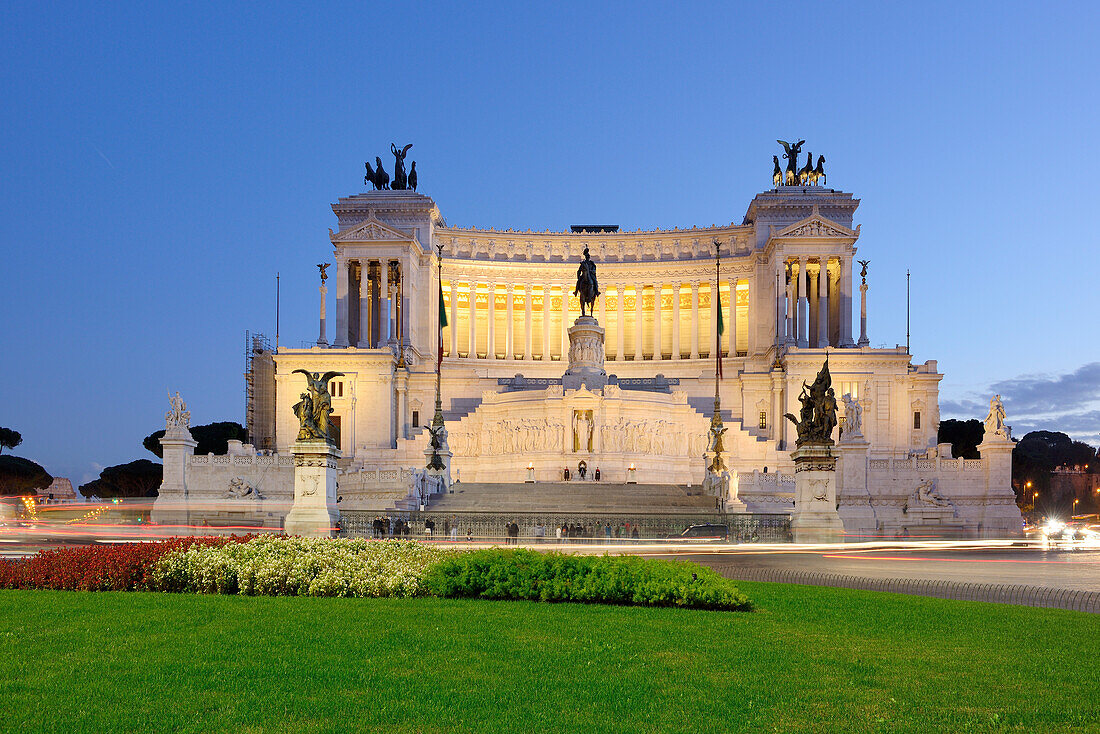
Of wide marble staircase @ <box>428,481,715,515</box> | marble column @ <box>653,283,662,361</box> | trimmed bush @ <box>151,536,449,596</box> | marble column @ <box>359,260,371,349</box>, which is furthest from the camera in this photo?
marble column @ <box>653,283,662,361</box>

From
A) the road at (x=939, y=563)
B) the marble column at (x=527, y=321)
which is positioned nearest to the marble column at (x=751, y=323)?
the marble column at (x=527, y=321)

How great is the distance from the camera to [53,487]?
102438mm

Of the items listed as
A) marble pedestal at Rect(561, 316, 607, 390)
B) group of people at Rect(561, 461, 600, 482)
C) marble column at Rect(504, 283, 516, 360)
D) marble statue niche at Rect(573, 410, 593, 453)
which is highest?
marble column at Rect(504, 283, 516, 360)

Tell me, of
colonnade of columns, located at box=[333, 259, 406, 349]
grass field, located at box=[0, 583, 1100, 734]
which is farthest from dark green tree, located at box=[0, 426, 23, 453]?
grass field, located at box=[0, 583, 1100, 734]

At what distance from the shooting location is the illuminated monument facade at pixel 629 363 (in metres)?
56.9

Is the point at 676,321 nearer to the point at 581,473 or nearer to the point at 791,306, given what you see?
the point at 791,306

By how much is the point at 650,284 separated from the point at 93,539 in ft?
242

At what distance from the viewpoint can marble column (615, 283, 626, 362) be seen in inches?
4050

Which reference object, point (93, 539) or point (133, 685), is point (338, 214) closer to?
point (93, 539)

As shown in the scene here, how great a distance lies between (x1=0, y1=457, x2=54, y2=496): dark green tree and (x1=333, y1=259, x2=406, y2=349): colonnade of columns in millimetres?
32823

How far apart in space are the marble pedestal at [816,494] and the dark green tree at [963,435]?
7643cm

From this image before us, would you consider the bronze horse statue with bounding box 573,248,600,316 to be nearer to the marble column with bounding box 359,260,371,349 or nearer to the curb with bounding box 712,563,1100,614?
the marble column with bounding box 359,260,371,349

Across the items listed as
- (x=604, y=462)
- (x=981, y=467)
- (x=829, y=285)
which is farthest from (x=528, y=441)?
(x=829, y=285)

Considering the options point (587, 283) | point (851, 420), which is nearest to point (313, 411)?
point (851, 420)
